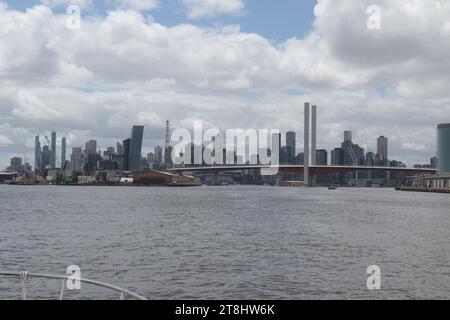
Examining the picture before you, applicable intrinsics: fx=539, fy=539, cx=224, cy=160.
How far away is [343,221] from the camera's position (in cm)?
6600

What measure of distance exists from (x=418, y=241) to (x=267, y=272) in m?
21.6

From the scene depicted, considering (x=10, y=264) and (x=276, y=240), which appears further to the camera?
(x=276, y=240)

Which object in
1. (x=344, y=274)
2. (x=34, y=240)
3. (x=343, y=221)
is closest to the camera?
(x=344, y=274)

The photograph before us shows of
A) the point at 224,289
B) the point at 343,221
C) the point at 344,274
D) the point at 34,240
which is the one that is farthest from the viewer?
the point at 343,221

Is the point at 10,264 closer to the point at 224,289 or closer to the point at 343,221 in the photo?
the point at 224,289

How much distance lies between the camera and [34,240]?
43.6 m
